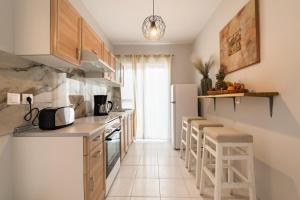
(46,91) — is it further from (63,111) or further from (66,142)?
(66,142)

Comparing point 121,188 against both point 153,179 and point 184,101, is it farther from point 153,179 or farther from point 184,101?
point 184,101

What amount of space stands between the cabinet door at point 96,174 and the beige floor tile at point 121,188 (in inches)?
11.5

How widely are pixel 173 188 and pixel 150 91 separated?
315 cm

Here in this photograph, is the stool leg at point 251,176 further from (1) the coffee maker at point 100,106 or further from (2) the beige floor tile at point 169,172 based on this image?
(1) the coffee maker at point 100,106

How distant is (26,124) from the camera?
1.91m

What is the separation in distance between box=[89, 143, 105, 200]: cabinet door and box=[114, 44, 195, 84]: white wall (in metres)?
3.69

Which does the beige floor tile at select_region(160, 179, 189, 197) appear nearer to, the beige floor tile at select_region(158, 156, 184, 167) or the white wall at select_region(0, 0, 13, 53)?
the beige floor tile at select_region(158, 156, 184, 167)

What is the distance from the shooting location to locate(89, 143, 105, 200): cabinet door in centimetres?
183

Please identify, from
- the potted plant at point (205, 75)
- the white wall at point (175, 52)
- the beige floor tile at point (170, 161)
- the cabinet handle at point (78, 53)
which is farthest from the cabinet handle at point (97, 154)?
the white wall at point (175, 52)

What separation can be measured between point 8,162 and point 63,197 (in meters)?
0.51

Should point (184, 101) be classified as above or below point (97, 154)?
above

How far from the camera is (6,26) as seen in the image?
1648mm

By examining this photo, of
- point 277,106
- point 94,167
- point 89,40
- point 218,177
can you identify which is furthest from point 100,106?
point 277,106

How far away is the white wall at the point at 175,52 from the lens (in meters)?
5.54
